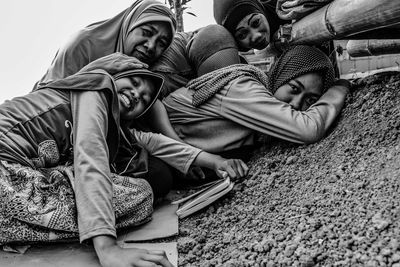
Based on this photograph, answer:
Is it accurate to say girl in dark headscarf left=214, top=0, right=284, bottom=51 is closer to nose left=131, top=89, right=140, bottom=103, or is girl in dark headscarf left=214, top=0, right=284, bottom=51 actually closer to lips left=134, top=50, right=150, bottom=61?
lips left=134, top=50, right=150, bottom=61

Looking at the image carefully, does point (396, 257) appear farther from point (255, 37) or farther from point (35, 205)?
point (255, 37)

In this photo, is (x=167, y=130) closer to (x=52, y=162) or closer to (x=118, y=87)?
(x=118, y=87)

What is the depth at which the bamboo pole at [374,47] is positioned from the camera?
2.83 m

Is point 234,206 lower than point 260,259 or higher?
lower

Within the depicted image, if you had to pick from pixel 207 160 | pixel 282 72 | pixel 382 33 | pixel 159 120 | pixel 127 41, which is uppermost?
pixel 127 41

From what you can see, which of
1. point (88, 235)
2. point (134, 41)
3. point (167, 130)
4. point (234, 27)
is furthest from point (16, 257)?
point (234, 27)

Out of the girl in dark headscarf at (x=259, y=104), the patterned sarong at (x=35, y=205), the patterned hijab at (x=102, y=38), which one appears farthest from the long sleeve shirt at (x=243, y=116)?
the patterned sarong at (x=35, y=205)

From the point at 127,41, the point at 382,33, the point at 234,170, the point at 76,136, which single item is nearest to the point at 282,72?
the point at 382,33

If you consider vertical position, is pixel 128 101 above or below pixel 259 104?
above

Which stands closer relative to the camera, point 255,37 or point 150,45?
point 150,45

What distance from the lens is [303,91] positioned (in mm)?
2369

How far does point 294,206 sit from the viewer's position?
66.2 inches

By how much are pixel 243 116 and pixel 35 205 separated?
1.16 m

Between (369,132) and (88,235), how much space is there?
1.31 metres
